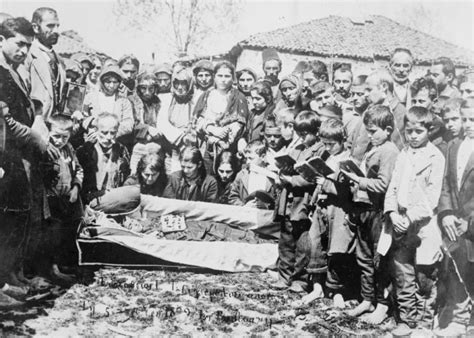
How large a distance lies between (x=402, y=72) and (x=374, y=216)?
68.0 inches

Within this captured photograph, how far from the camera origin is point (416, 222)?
181 inches

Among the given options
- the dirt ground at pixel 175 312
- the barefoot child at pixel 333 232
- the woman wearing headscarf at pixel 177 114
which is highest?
the woman wearing headscarf at pixel 177 114

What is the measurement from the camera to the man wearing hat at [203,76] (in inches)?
Answer: 246

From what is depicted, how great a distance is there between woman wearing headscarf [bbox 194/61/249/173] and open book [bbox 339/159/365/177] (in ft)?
5.40

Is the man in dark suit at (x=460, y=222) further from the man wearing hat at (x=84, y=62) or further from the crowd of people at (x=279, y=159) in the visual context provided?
the man wearing hat at (x=84, y=62)

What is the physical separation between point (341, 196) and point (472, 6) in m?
2.73

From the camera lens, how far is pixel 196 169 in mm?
6078

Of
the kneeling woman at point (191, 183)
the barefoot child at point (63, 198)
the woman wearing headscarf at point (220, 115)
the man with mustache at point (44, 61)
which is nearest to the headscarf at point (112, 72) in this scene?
the man with mustache at point (44, 61)

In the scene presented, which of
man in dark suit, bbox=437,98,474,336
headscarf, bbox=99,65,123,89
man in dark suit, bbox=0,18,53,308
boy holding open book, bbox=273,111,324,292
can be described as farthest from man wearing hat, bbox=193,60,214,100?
man in dark suit, bbox=437,98,474,336

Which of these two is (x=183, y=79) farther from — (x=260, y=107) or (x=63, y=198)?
(x=63, y=198)

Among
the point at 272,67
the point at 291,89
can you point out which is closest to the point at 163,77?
the point at 272,67

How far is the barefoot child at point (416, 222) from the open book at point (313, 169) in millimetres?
655

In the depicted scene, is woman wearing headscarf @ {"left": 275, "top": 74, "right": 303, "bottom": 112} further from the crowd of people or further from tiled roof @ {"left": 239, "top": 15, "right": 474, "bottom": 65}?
tiled roof @ {"left": 239, "top": 15, "right": 474, "bottom": 65}

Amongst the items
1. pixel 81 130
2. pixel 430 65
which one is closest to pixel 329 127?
pixel 430 65
